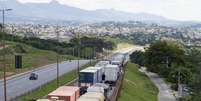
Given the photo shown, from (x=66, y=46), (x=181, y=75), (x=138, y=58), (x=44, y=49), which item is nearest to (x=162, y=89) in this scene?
(x=181, y=75)

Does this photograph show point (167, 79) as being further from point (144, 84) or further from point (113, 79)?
point (113, 79)

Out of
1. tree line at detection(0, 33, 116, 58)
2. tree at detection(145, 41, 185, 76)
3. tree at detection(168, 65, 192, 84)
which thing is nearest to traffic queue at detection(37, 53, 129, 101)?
tree at detection(168, 65, 192, 84)

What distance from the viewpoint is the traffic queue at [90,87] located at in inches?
1364

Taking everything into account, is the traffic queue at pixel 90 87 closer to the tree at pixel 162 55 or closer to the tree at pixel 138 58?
the tree at pixel 162 55

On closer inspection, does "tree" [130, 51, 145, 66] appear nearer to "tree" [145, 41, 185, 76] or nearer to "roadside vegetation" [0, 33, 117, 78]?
"roadside vegetation" [0, 33, 117, 78]

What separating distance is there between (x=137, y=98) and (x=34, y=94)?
17.7 m

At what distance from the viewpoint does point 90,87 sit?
44.1 m

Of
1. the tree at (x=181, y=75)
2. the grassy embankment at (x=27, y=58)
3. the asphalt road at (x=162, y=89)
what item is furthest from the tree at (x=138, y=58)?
the tree at (x=181, y=75)

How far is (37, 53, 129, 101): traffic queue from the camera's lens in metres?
34.6

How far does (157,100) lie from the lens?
7012cm

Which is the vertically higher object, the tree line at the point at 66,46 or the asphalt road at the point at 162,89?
the tree line at the point at 66,46

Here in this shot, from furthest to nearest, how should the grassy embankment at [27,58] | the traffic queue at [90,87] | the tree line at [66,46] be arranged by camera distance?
the tree line at [66,46]
the grassy embankment at [27,58]
the traffic queue at [90,87]

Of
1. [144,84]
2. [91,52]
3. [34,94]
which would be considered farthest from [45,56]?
[34,94]

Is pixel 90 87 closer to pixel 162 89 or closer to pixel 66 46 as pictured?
pixel 162 89
